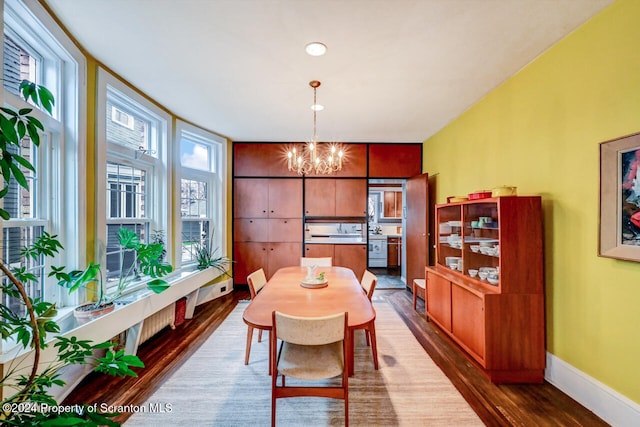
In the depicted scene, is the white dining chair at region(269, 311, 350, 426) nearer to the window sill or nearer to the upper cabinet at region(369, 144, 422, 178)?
the window sill

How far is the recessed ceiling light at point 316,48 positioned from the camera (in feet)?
6.51

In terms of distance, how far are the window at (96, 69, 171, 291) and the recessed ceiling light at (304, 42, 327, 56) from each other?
6.12ft

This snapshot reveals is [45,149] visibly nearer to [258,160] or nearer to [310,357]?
[310,357]

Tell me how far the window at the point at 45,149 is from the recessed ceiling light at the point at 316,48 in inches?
68.6

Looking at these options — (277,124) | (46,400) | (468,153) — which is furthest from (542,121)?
(46,400)

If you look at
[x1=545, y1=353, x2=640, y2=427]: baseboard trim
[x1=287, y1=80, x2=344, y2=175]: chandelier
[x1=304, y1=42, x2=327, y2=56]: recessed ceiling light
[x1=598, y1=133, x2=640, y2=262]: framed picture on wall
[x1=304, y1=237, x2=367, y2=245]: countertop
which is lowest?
[x1=545, y1=353, x2=640, y2=427]: baseboard trim

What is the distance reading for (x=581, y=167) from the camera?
1867 millimetres

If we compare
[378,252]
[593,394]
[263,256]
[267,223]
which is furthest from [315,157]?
[378,252]

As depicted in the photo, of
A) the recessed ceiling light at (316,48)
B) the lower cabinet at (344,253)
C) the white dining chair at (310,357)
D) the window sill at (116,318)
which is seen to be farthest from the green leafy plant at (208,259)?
the recessed ceiling light at (316,48)

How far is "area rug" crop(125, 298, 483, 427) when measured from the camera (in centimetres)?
175

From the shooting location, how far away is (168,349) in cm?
263

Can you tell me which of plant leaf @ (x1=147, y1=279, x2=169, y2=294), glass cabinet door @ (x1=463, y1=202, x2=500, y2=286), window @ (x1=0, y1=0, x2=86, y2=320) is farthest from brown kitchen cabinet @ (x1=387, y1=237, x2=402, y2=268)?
window @ (x1=0, y1=0, x2=86, y2=320)

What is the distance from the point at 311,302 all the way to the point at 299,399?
2.26 ft

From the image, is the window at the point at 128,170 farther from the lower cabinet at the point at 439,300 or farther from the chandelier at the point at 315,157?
the lower cabinet at the point at 439,300
